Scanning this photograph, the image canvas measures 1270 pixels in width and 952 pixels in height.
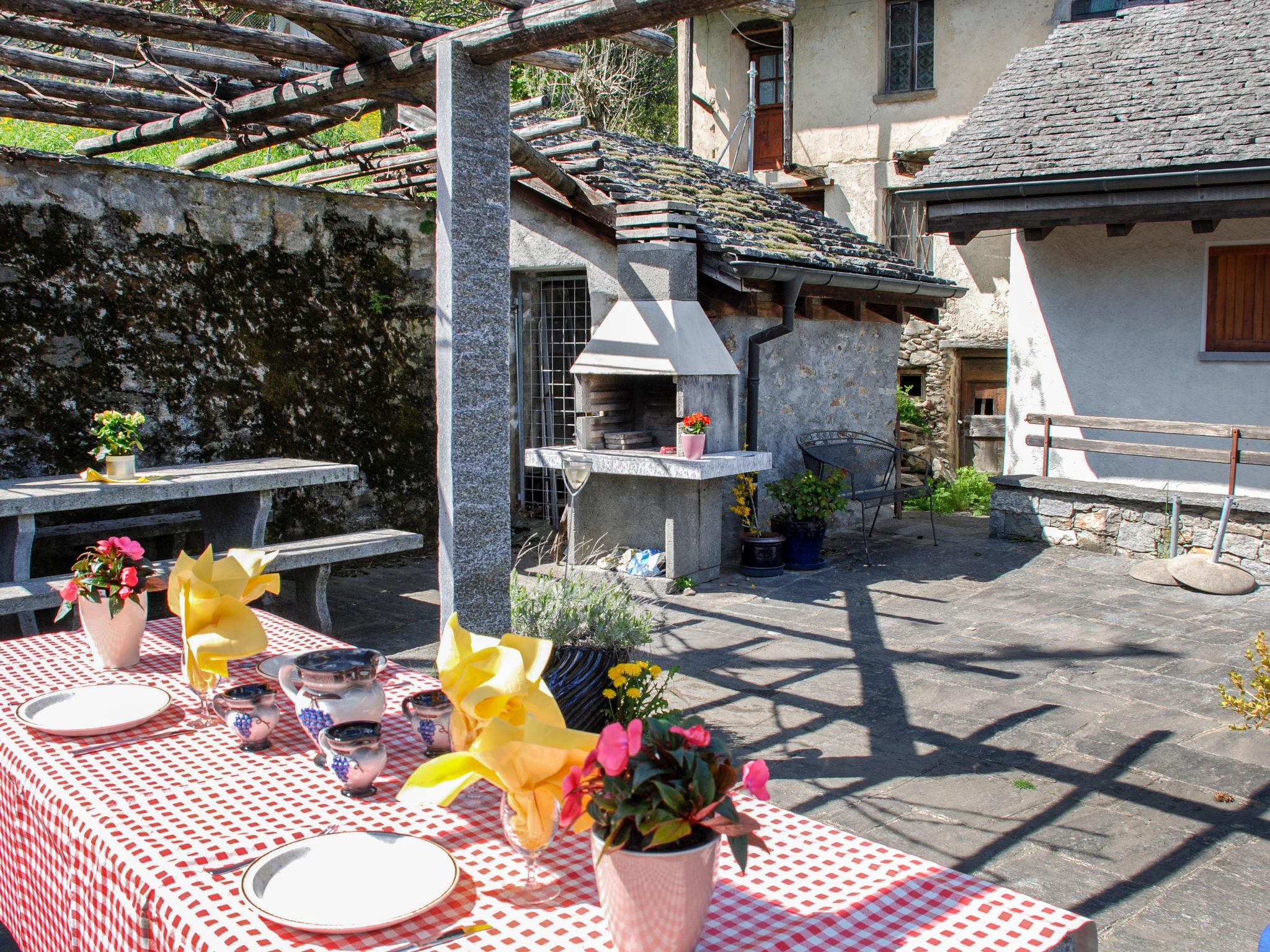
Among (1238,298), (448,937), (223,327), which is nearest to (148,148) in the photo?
(223,327)

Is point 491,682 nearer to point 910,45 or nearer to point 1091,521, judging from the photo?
point 1091,521

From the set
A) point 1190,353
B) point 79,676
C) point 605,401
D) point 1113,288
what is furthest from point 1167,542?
point 79,676

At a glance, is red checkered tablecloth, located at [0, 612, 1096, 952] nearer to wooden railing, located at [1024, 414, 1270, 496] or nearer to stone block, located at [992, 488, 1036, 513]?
wooden railing, located at [1024, 414, 1270, 496]

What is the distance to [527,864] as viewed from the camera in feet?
6.70

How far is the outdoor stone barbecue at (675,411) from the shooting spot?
828 centimetres

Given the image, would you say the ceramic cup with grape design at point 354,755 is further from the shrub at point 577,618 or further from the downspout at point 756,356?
the downspout at point 756,356

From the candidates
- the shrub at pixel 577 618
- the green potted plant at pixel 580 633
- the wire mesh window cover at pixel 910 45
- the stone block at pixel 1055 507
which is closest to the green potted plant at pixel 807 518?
the stone block at pixel 1055 507

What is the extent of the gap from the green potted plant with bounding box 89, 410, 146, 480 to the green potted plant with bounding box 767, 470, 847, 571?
5036mm

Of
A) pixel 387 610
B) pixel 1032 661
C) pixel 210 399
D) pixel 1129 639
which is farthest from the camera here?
pixel 210 399

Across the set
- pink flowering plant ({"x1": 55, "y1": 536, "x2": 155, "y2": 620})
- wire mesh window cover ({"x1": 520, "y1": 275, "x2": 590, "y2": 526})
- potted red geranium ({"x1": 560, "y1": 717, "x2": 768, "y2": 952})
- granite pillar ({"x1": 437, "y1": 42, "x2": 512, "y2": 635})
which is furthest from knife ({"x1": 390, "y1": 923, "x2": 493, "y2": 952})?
wire mesh window cover ({"x1": 520, "y1": 275, "x2": 590, "y2": 526})

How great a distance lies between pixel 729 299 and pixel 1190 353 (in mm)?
4345

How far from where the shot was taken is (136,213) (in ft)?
26.1

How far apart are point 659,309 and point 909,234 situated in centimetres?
923

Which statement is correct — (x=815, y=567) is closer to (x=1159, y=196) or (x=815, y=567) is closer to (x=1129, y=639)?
(x=1129, y=639)
